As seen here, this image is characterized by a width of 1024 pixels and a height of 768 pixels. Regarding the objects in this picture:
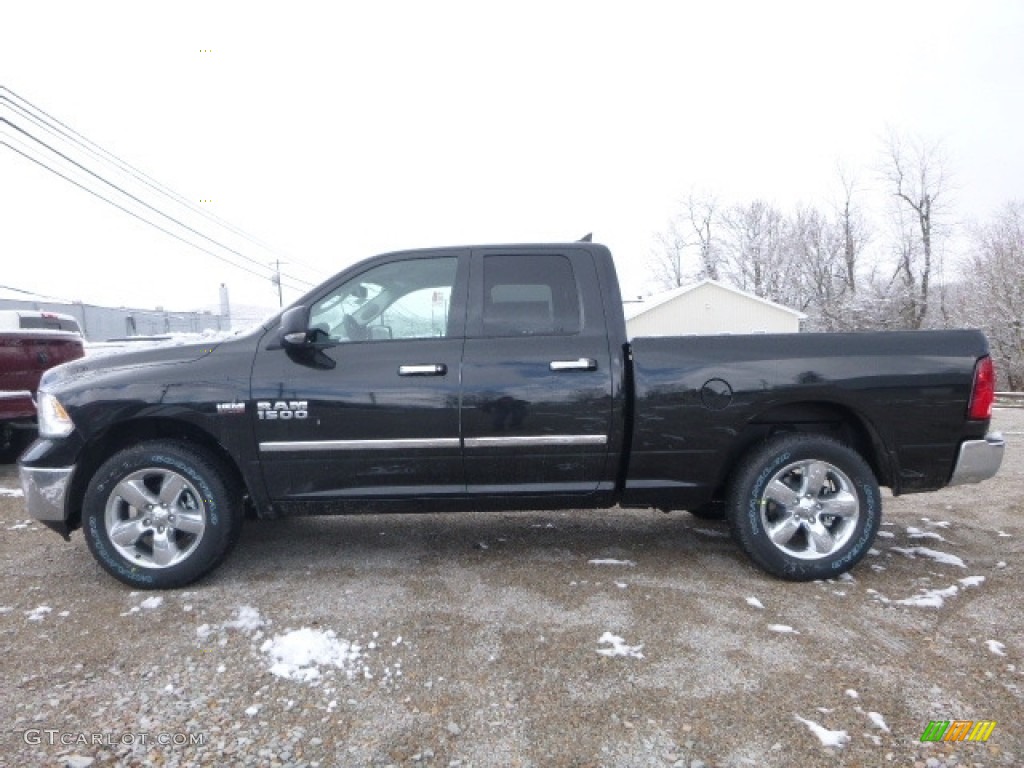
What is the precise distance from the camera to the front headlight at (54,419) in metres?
3.30

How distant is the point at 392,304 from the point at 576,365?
1130 millimetres

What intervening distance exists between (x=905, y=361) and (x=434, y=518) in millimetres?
3248

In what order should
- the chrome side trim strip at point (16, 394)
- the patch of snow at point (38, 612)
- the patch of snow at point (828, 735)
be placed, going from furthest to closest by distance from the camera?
the chrome side trim strip at point (16, 394) → the patch of snow at point (38, 612) → the patch of snow at point (828, 735)

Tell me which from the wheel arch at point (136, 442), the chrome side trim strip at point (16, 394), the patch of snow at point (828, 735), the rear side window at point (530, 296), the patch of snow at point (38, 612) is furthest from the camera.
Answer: the chrome side trim strip at point (16, 394)

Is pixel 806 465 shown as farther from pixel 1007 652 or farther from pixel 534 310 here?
pixel 534 310

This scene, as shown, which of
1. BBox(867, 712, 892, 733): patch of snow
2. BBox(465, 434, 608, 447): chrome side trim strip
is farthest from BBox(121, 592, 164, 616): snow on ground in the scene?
BBox(867, 712, 892, 733): patch of snow

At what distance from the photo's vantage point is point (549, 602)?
10.2ft

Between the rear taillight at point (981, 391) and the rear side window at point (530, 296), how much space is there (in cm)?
215

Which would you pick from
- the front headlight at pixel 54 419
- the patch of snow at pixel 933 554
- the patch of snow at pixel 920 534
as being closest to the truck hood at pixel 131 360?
the front headlight at pixel 54 419

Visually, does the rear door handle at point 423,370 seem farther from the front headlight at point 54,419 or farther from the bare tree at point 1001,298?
the bare tree at point 1001,298

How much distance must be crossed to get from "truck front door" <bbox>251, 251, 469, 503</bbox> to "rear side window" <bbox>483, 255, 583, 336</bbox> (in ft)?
0.89

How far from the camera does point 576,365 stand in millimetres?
3361

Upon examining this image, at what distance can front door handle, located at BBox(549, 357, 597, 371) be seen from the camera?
11.0 feet

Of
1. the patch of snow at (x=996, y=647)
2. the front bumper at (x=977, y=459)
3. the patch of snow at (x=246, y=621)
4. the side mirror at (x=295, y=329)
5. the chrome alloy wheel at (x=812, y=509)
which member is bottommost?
the patch of snow at (x=996, y=647)
